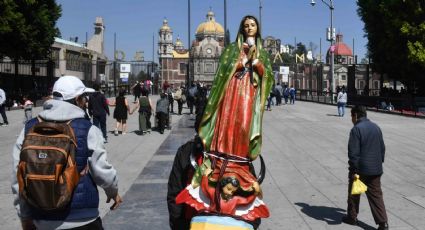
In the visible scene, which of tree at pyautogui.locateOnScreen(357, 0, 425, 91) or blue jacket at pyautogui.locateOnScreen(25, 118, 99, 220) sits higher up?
tree at pyautogui.locateOnScreen(357, 0, 425, 91)

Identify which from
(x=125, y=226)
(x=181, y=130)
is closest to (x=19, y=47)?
(x=181, y=130)

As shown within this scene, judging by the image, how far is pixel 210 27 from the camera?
12106cm

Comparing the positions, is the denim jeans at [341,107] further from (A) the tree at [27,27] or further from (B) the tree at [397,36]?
(A) the tree at [27,27]

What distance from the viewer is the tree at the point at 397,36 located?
2967 centimetres

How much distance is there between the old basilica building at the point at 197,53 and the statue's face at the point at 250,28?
96.5 m

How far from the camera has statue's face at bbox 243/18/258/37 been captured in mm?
3807

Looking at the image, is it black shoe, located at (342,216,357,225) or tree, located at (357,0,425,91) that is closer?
black shoe, located at (342,216,357,225)

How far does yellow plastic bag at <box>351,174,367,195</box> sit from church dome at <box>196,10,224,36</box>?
114843mm

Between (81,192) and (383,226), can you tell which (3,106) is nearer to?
(383,226)

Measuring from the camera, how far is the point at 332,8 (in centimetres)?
4025

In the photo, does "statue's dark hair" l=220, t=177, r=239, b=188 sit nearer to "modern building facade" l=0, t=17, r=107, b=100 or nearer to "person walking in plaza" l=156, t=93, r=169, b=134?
"modern building facade" l=0, t=17, r=107, b=100

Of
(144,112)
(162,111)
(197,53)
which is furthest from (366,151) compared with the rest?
(197,53)

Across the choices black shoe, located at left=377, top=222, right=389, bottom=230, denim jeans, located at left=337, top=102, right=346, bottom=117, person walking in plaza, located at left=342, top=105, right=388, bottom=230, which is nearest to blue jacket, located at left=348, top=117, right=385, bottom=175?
person walking in plaza, located at left=342, top=105, right=388, bottom=230

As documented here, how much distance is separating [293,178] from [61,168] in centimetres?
722
